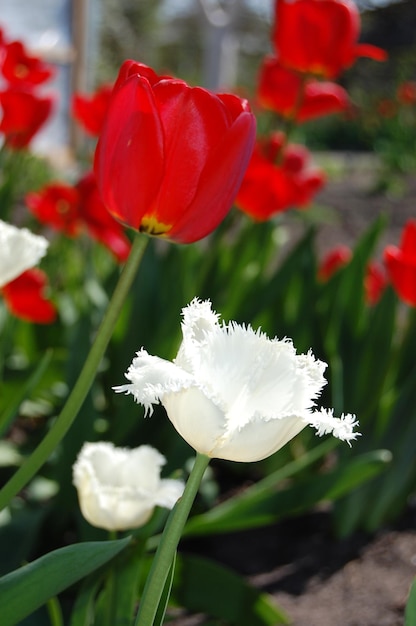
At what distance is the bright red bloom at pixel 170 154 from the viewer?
0.67 meters

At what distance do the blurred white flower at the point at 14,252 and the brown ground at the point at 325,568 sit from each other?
721mm

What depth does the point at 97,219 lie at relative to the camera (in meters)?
1.73

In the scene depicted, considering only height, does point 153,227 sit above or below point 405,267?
above

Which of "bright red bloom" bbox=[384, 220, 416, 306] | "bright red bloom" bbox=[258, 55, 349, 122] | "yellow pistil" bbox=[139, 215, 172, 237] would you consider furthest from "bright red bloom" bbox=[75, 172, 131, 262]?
"yellow pistil" bbox=[139, 215, 172, 237]

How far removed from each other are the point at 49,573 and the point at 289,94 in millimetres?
1493

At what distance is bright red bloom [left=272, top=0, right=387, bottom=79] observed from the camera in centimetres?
164

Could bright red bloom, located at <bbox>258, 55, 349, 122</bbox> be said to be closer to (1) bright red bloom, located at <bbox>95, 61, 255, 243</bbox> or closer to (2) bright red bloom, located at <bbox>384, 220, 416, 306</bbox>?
(2) bright red bloom, located at <bbox>384, 220, 416, 306</bbox>

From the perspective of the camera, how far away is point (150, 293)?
1702 millimetres

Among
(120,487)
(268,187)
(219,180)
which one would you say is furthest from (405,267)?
(219,180)

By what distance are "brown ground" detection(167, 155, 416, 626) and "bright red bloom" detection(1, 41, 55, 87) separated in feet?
2.95

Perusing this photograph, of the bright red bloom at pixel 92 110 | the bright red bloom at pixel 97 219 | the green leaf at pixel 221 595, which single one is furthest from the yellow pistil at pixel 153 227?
the bright red bloom at pixel 92 110

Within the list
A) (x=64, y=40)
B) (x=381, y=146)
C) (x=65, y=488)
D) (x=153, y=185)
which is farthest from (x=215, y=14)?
(x=153, y=185)

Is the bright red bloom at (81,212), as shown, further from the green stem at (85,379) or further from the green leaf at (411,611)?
the green leaf at (411,611)

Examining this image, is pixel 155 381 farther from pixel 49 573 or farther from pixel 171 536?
pixel 49 573
